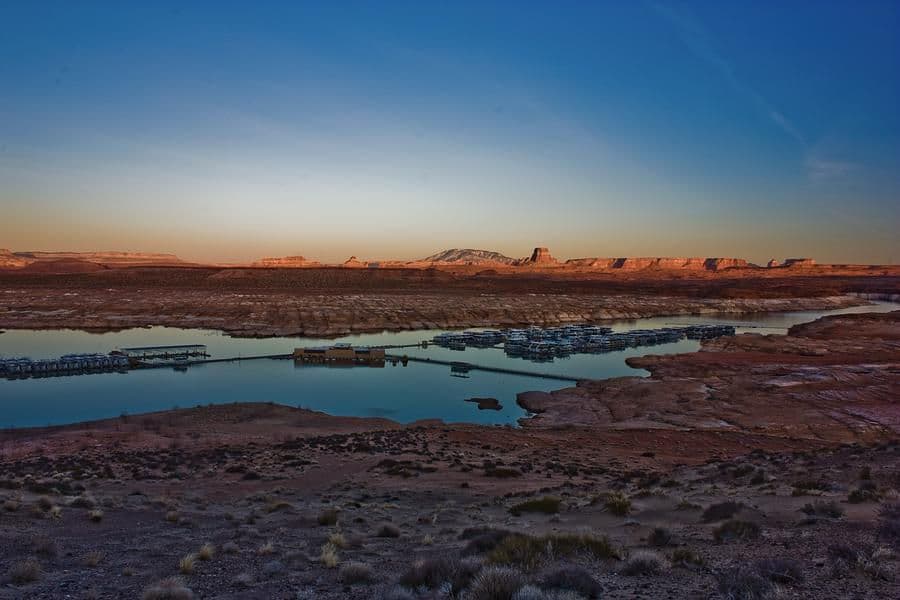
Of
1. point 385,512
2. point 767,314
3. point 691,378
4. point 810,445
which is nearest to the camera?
point 385,512

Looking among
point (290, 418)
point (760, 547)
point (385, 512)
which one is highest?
point (760, 547)

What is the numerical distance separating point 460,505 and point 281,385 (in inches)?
831

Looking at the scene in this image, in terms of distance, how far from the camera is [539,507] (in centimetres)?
945

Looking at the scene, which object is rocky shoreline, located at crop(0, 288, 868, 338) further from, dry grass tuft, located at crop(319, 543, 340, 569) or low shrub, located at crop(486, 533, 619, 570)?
low shrub, located at crop(486, 533, 619, 570)

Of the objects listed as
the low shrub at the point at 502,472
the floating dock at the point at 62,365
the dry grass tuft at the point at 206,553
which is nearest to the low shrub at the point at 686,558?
the dry grass tuft at the point at 206,553

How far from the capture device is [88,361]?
1299 inches

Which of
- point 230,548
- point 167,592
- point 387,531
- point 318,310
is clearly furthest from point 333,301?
point 167,592

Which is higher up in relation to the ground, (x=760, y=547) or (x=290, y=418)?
(x=760, y=547)

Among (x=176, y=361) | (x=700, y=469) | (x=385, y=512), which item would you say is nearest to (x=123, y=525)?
(x=385, y=512)

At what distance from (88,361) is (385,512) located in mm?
30186

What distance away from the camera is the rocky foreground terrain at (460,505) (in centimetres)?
543

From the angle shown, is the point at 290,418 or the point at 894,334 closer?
the point at 290,418

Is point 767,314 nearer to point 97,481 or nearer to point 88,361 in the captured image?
point 88,361

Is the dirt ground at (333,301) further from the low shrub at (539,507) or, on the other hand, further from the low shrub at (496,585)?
the low shrub at (496,585)
